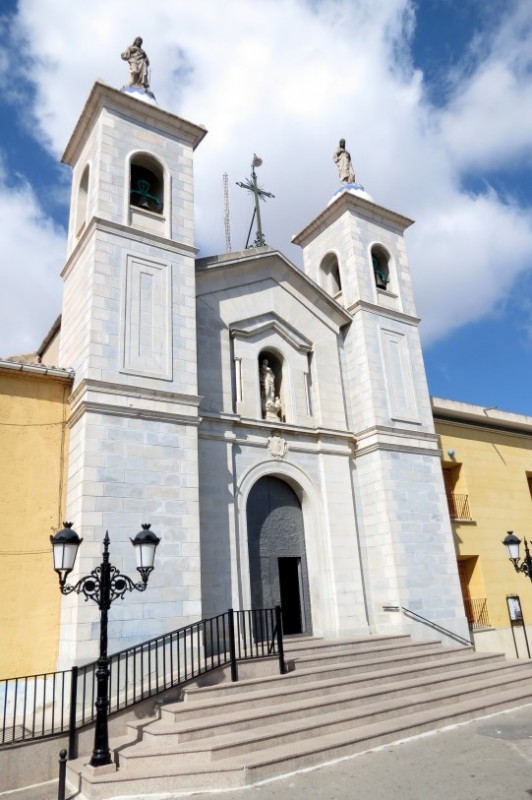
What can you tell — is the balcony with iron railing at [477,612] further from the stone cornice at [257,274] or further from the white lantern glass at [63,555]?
the white lantern glass at [63,555]

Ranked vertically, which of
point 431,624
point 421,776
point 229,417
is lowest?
point 421,776

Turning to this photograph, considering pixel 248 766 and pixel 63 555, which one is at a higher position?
pixel 63 555

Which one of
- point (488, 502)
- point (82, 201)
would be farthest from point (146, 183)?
point (488, 502)

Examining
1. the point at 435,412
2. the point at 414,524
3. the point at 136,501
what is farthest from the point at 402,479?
the point at 136,501

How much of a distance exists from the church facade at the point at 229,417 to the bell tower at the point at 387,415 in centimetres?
6

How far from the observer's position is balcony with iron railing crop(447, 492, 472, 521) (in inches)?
699

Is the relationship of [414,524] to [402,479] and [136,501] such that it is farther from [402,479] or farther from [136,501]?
[136,501]

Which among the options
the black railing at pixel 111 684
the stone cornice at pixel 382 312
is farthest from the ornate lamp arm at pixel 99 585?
the stone cornice at pixel 382 312

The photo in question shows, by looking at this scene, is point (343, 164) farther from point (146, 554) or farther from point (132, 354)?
point (146, 554)

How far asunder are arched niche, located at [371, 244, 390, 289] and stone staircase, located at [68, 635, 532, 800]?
1092 centimetres

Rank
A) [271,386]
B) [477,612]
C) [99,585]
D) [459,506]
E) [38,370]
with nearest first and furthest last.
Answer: [99,585], [38,370], [271,386], [477,612], [459,506]

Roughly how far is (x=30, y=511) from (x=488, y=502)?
13730 mm

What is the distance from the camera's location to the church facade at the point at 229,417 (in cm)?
1112

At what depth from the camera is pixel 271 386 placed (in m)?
15.4
